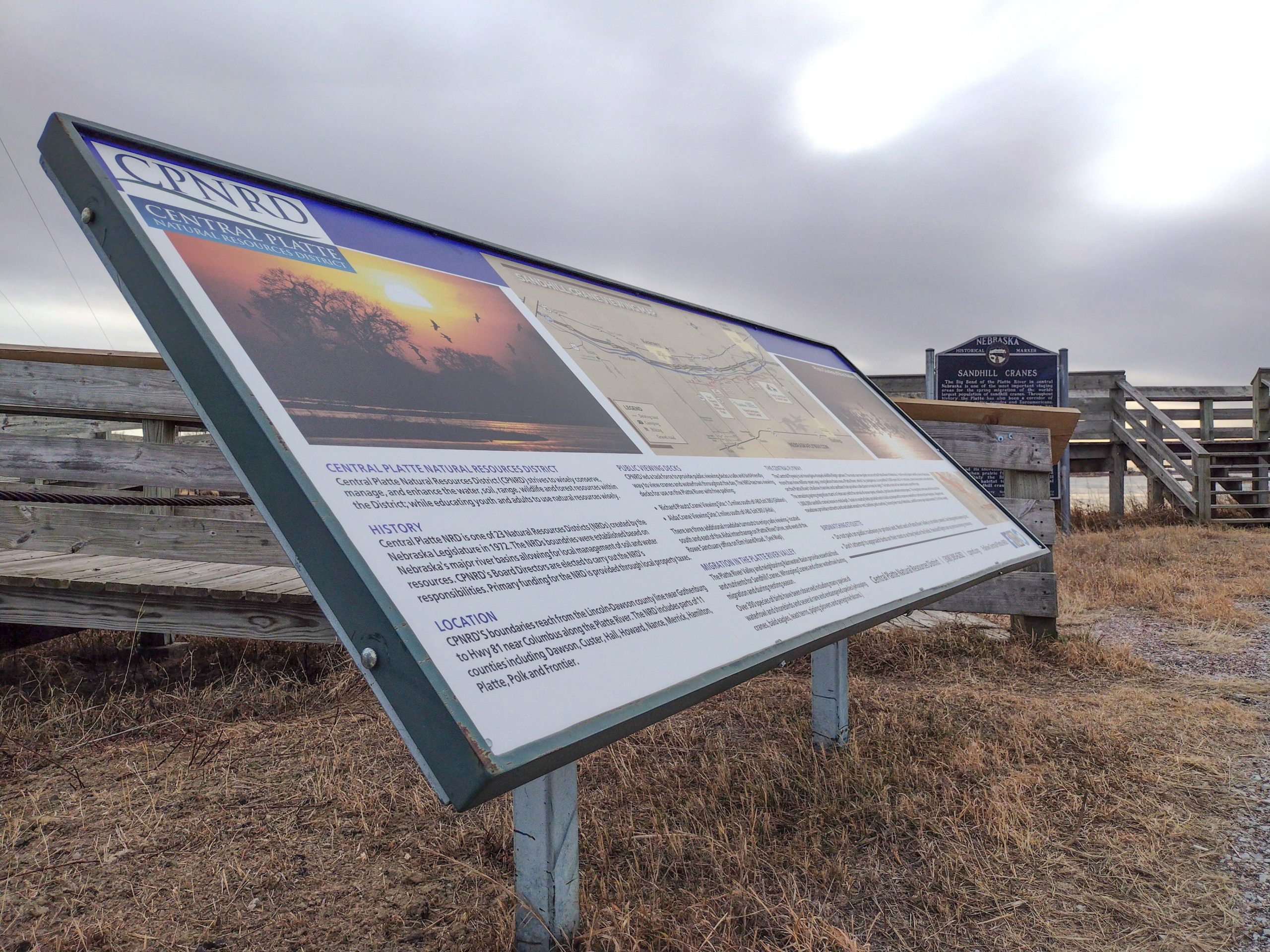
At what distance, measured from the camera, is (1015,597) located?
4918mm

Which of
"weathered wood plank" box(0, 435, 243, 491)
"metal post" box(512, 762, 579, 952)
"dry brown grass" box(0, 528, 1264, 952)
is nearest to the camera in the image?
"metal post" box(512, 762, 579, 952)

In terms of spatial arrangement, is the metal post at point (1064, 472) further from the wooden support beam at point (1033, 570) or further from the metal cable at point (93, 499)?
the metal cable at point (93, 499)

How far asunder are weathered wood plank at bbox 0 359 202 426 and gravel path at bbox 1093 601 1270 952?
191 inches

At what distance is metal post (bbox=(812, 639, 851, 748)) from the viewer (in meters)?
3.10

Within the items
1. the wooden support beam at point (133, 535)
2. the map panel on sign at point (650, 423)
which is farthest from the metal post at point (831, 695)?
the wooden support beam at point (133, 535)

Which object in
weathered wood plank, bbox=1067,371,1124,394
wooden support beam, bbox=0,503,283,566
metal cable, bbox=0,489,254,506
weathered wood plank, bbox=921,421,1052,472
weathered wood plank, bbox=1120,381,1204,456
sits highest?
weathered wood plank, bbox=1067,371,1124,394

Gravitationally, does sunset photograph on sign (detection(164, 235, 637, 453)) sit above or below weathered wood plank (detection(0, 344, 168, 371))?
below

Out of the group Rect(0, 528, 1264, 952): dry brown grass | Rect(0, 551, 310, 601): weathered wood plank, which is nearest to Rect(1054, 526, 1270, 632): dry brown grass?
Rect(0, 528, 1264, 952): dry brown grass

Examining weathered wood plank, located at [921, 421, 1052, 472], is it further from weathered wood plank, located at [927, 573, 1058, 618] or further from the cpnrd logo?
the cpnrd logo

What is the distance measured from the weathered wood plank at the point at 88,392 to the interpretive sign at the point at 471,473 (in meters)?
3.28

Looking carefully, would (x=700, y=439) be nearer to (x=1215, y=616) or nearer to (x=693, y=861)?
(x=693, y=861)

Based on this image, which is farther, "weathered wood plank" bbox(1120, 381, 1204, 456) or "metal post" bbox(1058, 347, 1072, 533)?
"weathered wood plank" bbox(1120, 381, 1204, 456)

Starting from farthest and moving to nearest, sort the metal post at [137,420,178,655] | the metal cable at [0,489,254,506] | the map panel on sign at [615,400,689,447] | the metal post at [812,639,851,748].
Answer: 1. the metal post at [137,420,178,655]
2. the metal cable at [0,489,254,506]
3. the metal post at [812,639,851,748]
4. the map panel on sign at [615,400,689,447]

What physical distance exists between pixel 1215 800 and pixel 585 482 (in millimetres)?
2687
